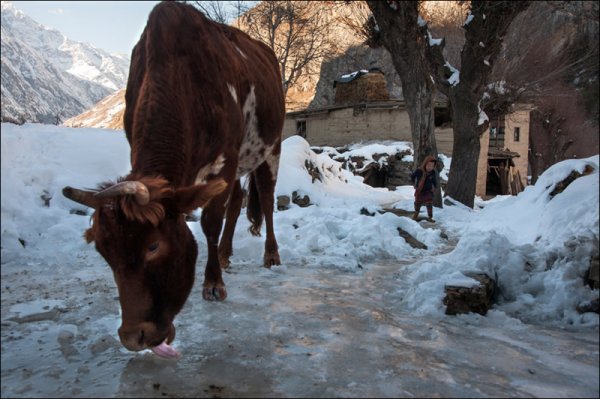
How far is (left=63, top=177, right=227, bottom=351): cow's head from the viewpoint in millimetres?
1721

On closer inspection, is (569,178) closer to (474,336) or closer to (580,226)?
(580,226)

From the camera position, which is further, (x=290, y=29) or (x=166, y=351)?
(x=290, y=29)

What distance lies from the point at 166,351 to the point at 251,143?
256cm

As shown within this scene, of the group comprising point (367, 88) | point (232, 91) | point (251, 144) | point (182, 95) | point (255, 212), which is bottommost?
point (255, 212)

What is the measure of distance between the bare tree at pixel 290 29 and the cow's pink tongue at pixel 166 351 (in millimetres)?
25508

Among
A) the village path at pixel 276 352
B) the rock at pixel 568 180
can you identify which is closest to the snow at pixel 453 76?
the village path at pixel 276 352

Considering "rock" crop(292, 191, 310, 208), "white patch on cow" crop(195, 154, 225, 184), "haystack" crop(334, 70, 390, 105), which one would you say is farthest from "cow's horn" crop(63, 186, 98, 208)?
"haystack" crop(334, 70, 390, 105)

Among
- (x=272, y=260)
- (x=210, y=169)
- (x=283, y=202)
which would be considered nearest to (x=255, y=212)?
(x=272, y=260)

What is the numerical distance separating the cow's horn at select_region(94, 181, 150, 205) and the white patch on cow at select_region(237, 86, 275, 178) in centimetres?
205

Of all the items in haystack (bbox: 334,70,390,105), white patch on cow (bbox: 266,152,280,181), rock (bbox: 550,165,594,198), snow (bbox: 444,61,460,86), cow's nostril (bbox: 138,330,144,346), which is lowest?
cow's nostril (bbox: 138,330,144,346)

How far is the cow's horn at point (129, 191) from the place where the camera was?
170 centimetres

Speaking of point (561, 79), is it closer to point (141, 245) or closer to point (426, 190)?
point (141, 245)

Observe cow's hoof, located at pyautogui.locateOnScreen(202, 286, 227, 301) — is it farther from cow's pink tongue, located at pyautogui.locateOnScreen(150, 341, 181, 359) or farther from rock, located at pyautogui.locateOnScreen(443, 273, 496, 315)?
rock, located at pyautogui.locateOnScreen(443, 273, 496, 315)

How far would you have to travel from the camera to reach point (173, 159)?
2.23 meters
